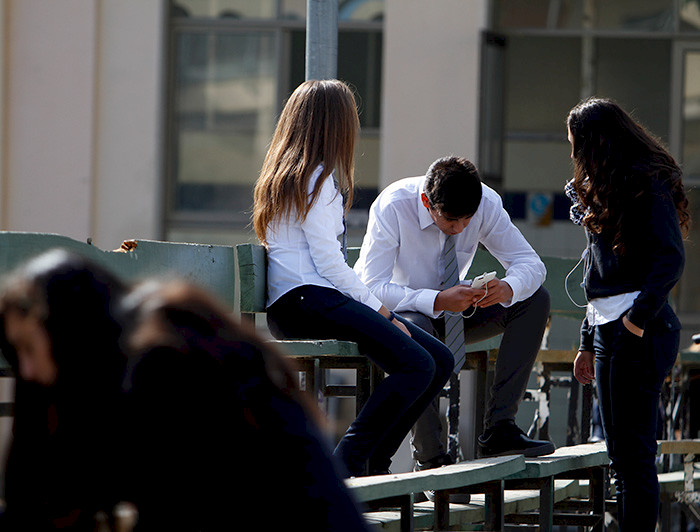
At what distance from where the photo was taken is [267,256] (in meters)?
4.26

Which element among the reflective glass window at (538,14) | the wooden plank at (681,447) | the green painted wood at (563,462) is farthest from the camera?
the reflective glass window at (538,14)

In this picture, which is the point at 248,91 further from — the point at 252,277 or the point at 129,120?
the point at 252,277

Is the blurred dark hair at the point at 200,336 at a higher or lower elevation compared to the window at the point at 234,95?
lower

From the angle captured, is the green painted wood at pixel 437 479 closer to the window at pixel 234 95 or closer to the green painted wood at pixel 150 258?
the green painted wood at pixel 150 258

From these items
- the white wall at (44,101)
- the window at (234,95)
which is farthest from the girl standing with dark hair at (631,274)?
the white wall at (44,101)

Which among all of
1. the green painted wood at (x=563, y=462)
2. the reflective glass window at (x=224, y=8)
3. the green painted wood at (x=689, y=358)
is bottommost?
the green painted wood at (x=563, y=462)

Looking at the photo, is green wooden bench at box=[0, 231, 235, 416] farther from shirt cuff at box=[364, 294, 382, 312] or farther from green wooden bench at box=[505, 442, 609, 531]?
green wooden bench at box=[505, 442, 609, 531]

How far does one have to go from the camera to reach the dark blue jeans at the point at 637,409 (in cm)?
375

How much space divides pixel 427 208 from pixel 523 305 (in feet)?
1.85

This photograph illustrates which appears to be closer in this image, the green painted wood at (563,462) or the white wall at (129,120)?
the green painted wood at (563,462)

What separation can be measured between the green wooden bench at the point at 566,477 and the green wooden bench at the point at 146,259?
139 cm

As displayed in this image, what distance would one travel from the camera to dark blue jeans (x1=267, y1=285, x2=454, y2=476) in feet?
12.8

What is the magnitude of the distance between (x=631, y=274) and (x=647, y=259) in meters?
0.09

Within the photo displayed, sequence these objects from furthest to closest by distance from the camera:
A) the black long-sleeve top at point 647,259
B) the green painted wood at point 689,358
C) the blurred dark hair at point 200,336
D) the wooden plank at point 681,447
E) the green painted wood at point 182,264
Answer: the green painted wood at point 689,358 < the wooden plank at point 681,447 < the green painted wood at point 182,264 < the black long-sleeve top at point 647,259 < the blurred dark hair at point 200,336
